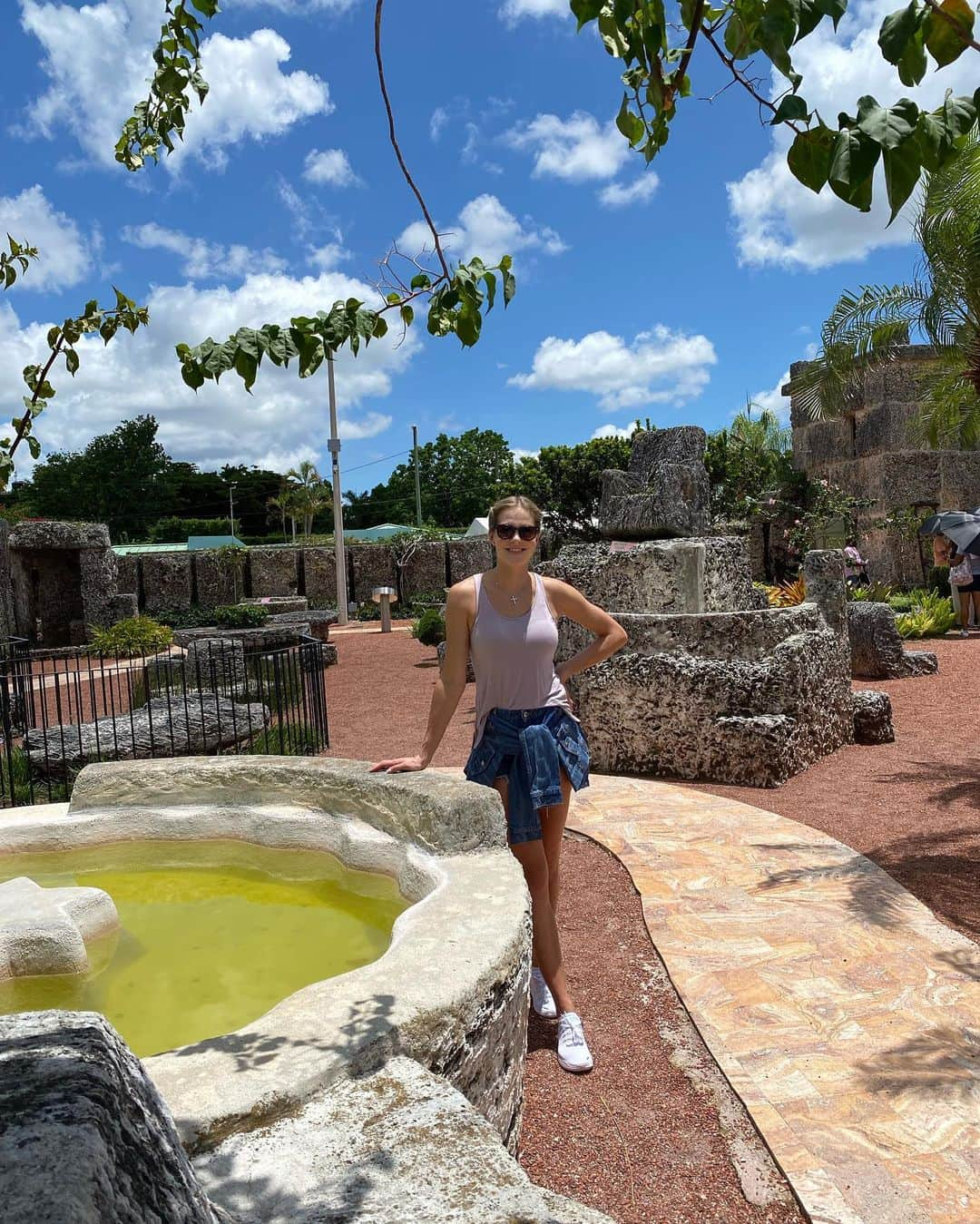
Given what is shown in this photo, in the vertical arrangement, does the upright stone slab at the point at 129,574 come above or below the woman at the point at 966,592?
above

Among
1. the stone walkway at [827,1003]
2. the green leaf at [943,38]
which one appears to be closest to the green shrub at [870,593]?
the stone walkway at [827,1003]

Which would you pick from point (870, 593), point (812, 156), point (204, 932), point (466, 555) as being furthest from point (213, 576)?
point (812, 156)

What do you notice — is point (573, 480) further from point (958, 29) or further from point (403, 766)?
point (958, 29)

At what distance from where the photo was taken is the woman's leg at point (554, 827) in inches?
128

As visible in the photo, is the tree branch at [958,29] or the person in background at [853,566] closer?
the tree branch at [958,29]

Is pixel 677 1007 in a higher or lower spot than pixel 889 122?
lower

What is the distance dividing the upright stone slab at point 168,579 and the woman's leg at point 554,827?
2437 centimetres

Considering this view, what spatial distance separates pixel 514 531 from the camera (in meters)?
3.26

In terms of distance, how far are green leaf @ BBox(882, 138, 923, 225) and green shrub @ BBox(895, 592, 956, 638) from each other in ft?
43.0

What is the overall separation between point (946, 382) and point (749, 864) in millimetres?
9409

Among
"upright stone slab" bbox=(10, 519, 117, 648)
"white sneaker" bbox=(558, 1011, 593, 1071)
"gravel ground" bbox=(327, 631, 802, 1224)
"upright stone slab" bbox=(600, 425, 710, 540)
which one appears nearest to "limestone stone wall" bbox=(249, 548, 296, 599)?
"upright stone slab" bbox=(10, 519, 117, 648)

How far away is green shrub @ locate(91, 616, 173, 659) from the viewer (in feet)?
54.2

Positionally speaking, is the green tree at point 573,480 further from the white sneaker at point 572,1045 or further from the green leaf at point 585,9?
the green leaf at point 585,9

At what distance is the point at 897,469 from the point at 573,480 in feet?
25.0
